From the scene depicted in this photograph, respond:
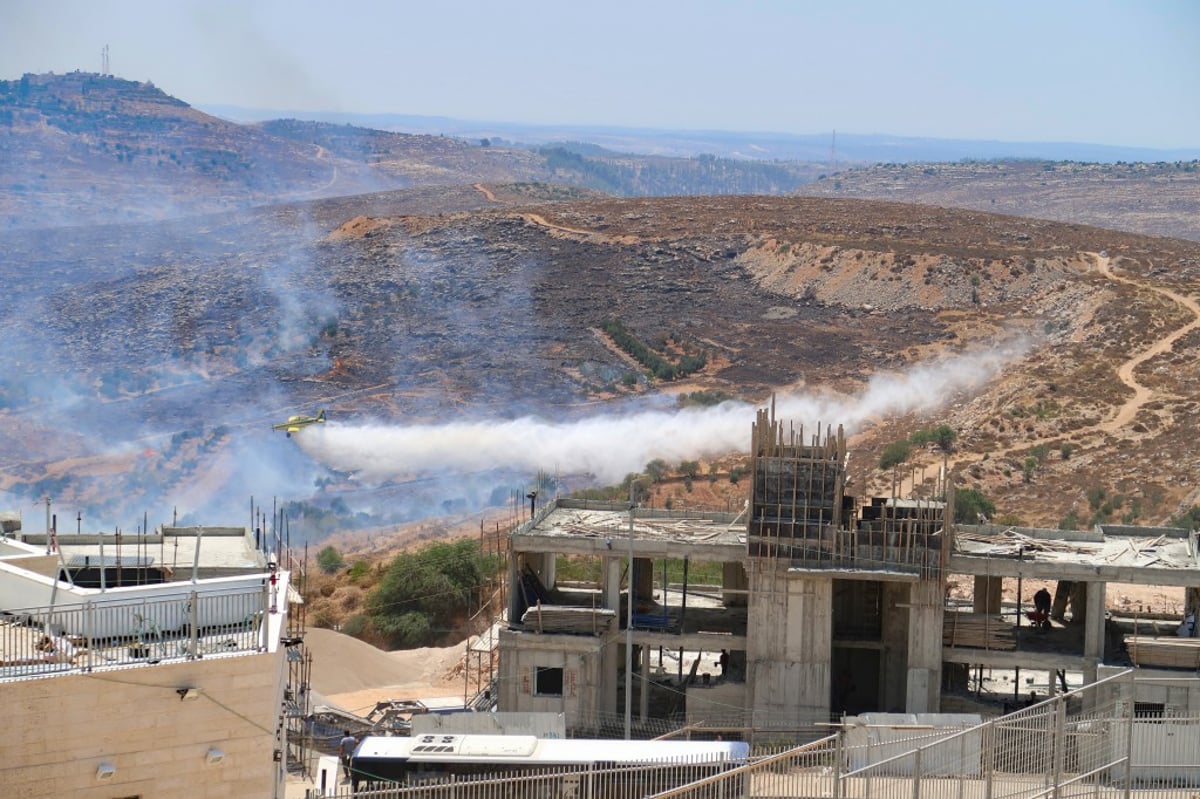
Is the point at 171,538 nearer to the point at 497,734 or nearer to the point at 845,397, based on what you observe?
the point at 497,734

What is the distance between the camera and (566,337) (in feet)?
278

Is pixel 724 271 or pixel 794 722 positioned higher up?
pixel 724 271

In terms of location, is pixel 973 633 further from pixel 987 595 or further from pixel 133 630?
pixel 133 630

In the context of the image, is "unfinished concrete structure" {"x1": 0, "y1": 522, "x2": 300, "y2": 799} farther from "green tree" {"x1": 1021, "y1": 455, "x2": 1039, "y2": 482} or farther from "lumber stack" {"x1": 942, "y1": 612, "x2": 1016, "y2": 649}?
"green tree" {"x1": 1021, "y1": 455, "x2": 1039, "y2": 482}

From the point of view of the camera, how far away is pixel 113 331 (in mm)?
89812

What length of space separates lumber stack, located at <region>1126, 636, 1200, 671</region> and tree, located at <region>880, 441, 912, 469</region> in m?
27.6

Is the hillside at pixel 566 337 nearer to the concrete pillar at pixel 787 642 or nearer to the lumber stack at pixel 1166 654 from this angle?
the lumber stack at pixel 1166 654

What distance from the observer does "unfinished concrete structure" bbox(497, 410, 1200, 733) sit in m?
33.8

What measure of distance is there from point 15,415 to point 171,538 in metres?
44.2

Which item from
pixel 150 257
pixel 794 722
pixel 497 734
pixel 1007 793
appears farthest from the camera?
pixel 150 257

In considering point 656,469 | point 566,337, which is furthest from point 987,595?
point 566,337

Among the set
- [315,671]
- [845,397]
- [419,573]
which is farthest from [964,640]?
[845,397]

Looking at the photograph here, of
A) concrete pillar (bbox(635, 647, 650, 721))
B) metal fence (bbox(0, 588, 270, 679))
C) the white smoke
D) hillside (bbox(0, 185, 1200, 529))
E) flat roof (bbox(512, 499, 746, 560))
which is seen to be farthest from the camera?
the white smoke

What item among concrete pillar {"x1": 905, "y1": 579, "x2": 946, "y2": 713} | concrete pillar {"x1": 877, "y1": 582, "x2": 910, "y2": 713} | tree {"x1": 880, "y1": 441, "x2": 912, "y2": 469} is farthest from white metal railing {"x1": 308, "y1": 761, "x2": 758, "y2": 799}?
tree {"x1": 880, "y1": 441, "x2": 912, "y2": 469}
